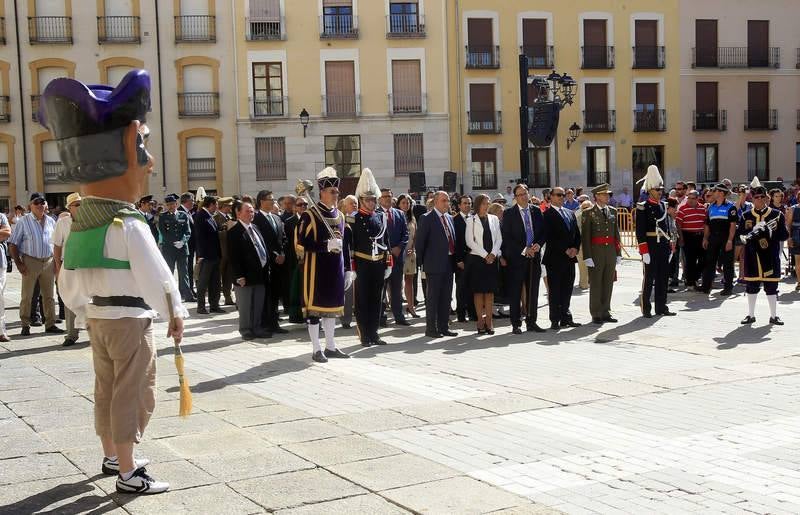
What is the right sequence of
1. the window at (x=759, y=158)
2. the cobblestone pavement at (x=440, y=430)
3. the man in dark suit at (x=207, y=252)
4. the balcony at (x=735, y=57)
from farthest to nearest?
the window at (x=759, y=158)
the balcony at (x=735, y=57)
the man in dark suit at (x=207, y=252)
the cobblestone pavement at (x=440, y=430)

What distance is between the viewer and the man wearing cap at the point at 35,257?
1296 centimetres

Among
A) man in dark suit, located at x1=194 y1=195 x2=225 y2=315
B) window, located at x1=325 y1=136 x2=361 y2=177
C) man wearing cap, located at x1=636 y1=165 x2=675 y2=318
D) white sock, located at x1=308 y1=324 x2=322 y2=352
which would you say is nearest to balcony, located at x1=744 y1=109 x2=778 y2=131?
window, located at x1=325 y1=136 x2=361 y2=177

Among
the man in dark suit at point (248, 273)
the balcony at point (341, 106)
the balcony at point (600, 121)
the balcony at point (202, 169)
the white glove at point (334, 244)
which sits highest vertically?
the balcony at point (341, 106)

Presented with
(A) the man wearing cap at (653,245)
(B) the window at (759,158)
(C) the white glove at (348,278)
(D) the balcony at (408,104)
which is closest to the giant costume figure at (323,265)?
(C) the white glove at (348,278)

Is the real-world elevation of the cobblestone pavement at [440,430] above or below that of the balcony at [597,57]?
below

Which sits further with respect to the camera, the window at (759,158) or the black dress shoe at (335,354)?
the window at (759,158)

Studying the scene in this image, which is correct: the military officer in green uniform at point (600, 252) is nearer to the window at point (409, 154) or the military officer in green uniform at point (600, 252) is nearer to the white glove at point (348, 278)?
the white glove at point (348, 278)

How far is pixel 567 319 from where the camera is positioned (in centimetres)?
1295

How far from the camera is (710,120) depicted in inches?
1735

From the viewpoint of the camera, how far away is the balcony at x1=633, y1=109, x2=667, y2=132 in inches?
1690

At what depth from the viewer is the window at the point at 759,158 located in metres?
44.6

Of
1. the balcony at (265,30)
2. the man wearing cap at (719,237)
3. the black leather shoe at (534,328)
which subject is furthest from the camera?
the balcony at (265,30)

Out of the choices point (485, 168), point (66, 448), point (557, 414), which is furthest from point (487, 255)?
point (485, 168)

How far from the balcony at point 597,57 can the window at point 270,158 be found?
13.6 meters
